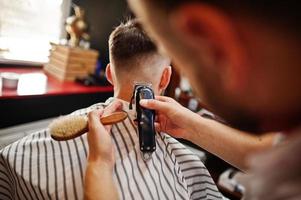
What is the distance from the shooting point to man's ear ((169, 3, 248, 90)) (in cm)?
43

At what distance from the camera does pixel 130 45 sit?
1.39 meters

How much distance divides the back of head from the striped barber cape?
0.48 ft

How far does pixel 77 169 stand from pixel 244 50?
817 mm

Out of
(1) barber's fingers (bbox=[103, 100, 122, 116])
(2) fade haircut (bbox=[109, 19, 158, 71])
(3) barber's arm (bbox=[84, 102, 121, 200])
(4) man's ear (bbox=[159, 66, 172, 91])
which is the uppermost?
(2) fade haircut (bbox=[109, 19, 158, 71])

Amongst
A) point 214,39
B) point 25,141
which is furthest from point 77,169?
point 214,39

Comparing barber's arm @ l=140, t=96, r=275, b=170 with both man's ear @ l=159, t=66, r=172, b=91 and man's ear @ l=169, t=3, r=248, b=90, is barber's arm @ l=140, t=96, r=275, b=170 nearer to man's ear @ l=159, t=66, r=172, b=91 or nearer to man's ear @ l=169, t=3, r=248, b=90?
man's ear @ l=159, t=66, r=172, b=91

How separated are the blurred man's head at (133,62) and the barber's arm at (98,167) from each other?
0.31m

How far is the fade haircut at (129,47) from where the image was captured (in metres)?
1.36

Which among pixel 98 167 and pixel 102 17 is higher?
pixel 102 17

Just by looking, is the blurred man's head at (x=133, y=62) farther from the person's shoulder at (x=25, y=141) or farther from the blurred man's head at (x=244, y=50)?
the blurred man's head at (x=244, y=50)

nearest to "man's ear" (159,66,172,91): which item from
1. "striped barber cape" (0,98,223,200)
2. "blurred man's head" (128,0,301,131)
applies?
"striped barber cape" (0,98,223,200)

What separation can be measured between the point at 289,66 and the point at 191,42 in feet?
0.46

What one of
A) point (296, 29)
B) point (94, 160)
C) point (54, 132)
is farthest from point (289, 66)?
point (54, 132)

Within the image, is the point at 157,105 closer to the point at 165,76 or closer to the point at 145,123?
the point at 145,123
